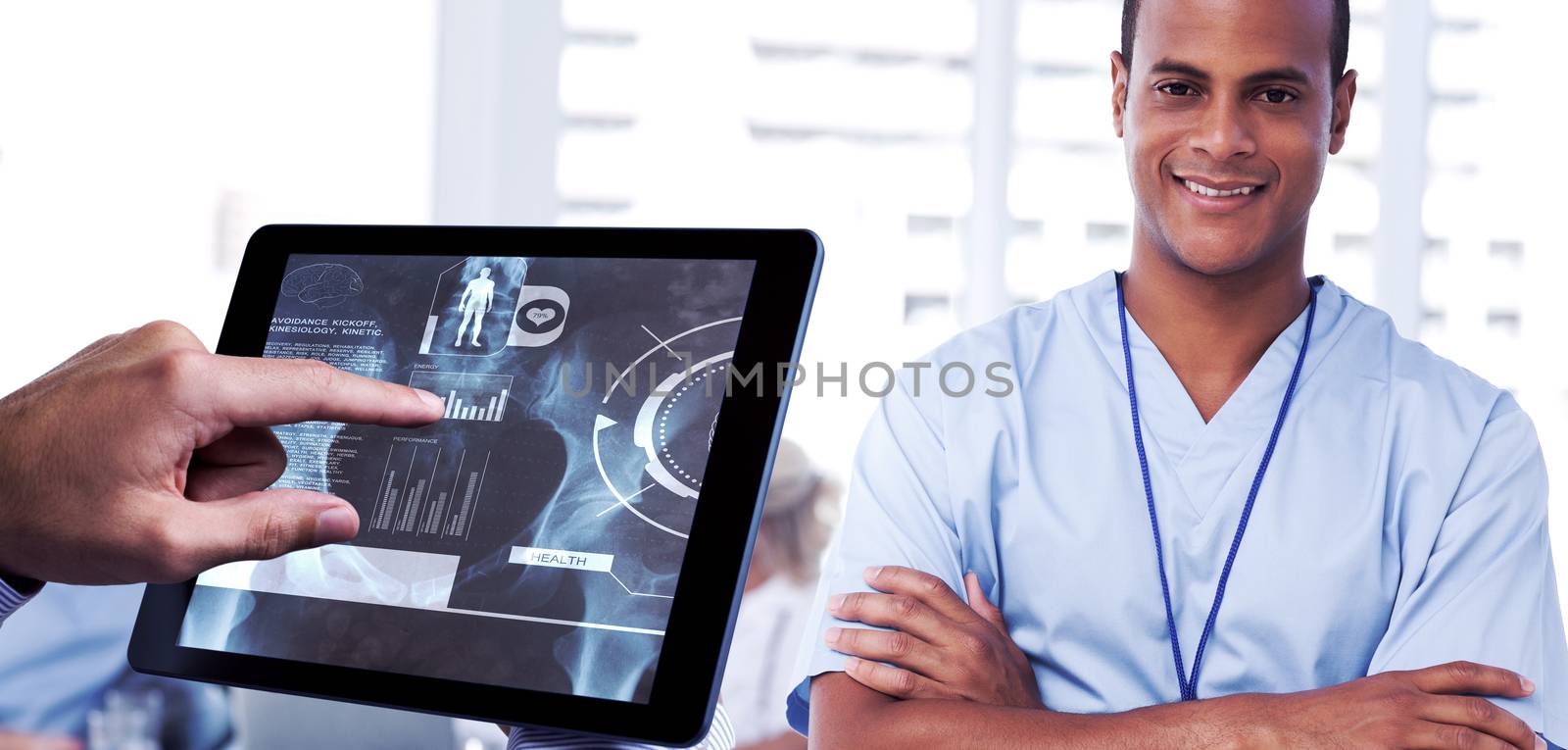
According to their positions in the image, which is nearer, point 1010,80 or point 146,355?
point 146,355

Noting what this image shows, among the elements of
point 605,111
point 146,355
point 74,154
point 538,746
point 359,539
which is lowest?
point 538,746

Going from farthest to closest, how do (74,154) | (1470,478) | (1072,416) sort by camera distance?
(74,154) → (1072,416) → (1470,478)

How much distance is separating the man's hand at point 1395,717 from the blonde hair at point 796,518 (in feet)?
5.00

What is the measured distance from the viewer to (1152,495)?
120 cm

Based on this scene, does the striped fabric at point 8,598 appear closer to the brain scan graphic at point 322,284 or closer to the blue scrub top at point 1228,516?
the brain scan graphic at point 322,284

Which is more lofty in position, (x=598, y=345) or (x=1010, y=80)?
(x=1010, y=80)

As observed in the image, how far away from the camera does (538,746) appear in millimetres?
648

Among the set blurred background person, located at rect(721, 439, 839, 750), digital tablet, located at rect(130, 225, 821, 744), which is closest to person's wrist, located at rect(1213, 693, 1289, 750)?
digital tablet, located at rect(130, 225, 821, 744)


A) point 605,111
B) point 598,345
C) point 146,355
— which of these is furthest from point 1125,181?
point 146,355

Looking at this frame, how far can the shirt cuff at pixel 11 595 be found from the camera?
64 centimetres

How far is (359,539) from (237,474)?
0.26 feet

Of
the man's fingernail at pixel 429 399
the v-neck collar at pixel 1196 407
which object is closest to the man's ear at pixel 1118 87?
the v-neck collar at pixel 1196 407

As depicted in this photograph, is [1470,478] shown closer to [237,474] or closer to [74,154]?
[237,474]

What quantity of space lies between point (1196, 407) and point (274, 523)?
962 millimetres
